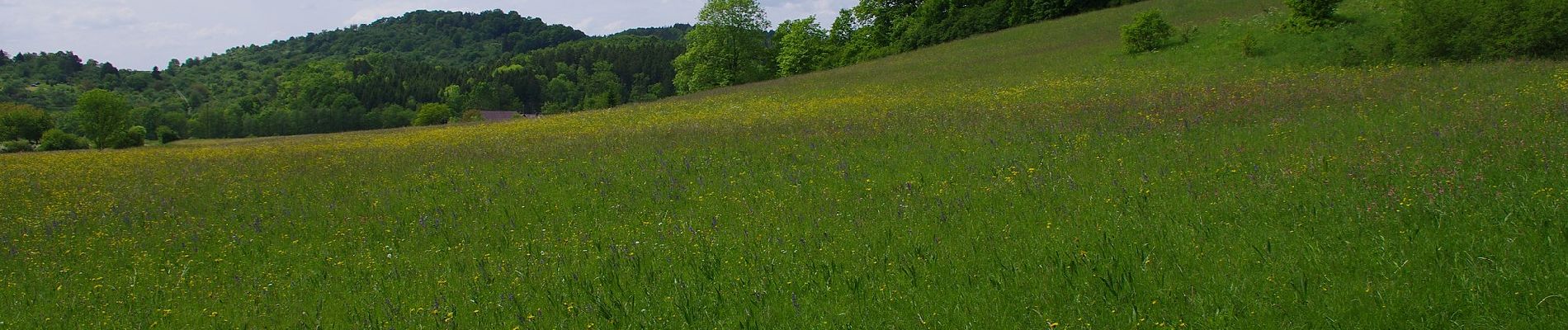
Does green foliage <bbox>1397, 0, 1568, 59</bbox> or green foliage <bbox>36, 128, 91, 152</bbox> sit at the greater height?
green foliage <bbox>36, 128, 91, 152</bbox>

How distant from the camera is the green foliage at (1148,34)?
89.5 ft

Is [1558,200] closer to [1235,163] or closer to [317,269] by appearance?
[1235,163]

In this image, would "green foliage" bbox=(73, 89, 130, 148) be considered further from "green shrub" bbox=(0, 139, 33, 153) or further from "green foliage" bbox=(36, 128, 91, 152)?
"green shrub" bbox=(0, 139, 33, 153)

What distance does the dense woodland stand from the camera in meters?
17.3

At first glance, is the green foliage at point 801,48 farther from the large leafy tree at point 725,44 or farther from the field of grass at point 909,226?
the field of grass at point 909,226

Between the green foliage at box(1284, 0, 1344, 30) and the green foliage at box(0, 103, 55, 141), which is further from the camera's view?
the green foliage at box(0, 103, 55, 141)

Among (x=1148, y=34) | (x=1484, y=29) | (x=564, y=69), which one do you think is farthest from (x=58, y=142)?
(x=564, y=69)

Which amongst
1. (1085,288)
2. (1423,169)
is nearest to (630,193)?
(1085,288)

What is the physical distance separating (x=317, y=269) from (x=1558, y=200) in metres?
10.2

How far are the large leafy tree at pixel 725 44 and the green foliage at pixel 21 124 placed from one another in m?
41.6

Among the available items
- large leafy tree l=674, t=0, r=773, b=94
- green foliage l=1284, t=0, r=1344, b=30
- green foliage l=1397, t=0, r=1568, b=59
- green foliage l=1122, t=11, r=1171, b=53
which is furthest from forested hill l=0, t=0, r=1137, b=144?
green foliage l=1397, t=0, r=1568, b=59

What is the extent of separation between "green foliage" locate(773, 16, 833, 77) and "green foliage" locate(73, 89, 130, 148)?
4404 centimetres

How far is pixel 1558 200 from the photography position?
18.1 ft

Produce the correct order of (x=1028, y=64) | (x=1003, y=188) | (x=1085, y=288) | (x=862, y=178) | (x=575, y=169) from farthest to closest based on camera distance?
(x=1028, y=64)
(x=575, y=169)
(x=862, y=178)
(x=1003, y=188)
(x=1085, y=288)
